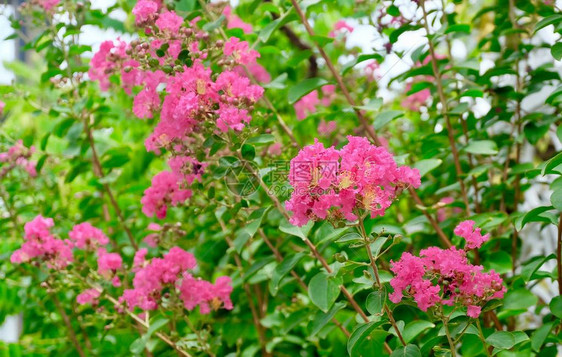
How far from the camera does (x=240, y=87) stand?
1.24 metres

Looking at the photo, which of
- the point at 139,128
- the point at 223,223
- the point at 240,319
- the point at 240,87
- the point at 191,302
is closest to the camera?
the point at 240,87

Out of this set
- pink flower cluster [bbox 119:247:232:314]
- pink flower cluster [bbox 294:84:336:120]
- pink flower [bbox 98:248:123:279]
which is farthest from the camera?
pink flower cluster [bbox 294:84:336:120]

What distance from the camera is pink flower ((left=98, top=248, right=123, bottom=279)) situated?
1657 millimetres

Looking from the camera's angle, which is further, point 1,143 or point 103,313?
point 1,143

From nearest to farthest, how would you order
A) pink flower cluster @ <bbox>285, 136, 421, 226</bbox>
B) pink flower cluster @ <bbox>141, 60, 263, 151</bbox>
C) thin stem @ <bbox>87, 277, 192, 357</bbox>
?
pink flower cluster @ <bbox>285, 136, 421, 226</bbox> < pink flower cluster @ <bbox>141, 60, 263, 151</bbox> < thin stem @ <bbox>87, 277, 192, 357</bbox>

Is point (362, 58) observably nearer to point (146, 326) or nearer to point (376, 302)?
point (376, 302)

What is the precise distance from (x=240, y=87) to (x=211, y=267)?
946 millimetres

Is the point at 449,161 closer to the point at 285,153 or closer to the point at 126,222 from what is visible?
the point at 285,153

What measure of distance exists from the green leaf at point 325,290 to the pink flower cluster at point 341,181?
1.01 ft

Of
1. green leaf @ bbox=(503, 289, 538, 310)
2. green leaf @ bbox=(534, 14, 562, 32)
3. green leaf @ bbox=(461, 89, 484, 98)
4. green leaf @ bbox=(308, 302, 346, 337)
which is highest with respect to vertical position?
green leaf @ bbox=(534, 14, 562, 32)

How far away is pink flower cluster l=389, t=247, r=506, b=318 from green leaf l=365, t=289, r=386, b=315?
0.06 ft

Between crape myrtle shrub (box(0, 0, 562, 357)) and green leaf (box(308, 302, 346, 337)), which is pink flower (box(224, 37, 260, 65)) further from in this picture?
green leaf (box(308, 302, 346, 337))

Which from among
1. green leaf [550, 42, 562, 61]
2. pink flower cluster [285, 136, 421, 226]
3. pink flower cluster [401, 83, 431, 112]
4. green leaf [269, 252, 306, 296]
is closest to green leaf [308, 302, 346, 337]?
green leaf [269, 252, 306, 296]

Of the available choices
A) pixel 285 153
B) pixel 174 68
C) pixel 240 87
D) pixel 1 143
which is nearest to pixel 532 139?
pixel 285 153
